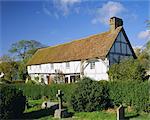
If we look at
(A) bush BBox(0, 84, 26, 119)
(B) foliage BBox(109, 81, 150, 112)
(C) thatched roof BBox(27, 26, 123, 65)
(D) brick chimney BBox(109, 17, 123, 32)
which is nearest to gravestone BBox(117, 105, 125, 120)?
(B) foliage BBox(109, 81, 150, 112)

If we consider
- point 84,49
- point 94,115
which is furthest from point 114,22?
point 94,115

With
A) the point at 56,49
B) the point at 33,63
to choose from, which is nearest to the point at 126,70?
the point at 56,49

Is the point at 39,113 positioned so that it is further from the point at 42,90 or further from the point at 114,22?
the point at 114,22

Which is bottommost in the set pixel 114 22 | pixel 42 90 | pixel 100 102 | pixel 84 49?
pixel 100 102

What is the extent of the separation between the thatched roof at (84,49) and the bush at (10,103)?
64.8 ft

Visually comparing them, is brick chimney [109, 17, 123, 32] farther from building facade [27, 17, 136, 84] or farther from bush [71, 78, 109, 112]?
bush [71, 78, 109, 112]

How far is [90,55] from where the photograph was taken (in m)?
→ 39.4

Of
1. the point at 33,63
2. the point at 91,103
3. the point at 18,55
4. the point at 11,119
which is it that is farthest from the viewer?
the point at 18,55

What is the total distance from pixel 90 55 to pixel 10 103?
73.9 feet

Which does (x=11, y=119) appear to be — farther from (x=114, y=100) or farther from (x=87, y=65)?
(x=87, y=65)

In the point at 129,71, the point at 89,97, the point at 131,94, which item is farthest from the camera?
the point at 129,71

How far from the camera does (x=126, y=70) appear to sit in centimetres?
3019

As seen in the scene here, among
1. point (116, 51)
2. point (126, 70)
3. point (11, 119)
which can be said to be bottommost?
point (11, 119)

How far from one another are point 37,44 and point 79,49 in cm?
3666
